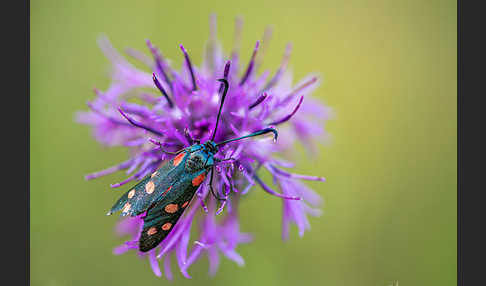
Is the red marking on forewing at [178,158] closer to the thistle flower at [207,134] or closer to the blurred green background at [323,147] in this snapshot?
the thistle flower at [207,134]

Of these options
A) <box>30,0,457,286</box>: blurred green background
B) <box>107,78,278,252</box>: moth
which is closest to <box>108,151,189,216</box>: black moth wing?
<box>107,78,278,252</box>: moth

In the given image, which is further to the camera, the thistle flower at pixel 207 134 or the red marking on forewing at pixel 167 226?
the thistle flower at pixel 207 134

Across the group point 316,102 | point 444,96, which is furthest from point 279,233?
point 444,96

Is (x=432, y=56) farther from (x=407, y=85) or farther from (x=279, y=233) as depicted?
(x=279, y=233)

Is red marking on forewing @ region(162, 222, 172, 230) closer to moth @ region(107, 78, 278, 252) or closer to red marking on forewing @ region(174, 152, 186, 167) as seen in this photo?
moth @ region(107, 78, 278, 252)

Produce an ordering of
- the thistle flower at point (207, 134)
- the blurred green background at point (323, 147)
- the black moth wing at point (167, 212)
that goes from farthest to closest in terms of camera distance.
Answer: the blurred green background at point (323, 147), the thistle flower at point (207, 134), the black moth wing at point (167, 212)

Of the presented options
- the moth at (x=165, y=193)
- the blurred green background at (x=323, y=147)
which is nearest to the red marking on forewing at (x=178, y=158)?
the moth at (x=165, y=193)

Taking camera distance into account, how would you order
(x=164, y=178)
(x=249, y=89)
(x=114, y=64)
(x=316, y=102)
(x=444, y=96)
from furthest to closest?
(x=444, y=96), (x=316, y=102), (x=114, y=64), (x=249, y=89), (x=164, y=178)

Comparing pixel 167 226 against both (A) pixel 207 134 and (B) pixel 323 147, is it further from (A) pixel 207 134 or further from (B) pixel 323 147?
(B) pixel 323 147
